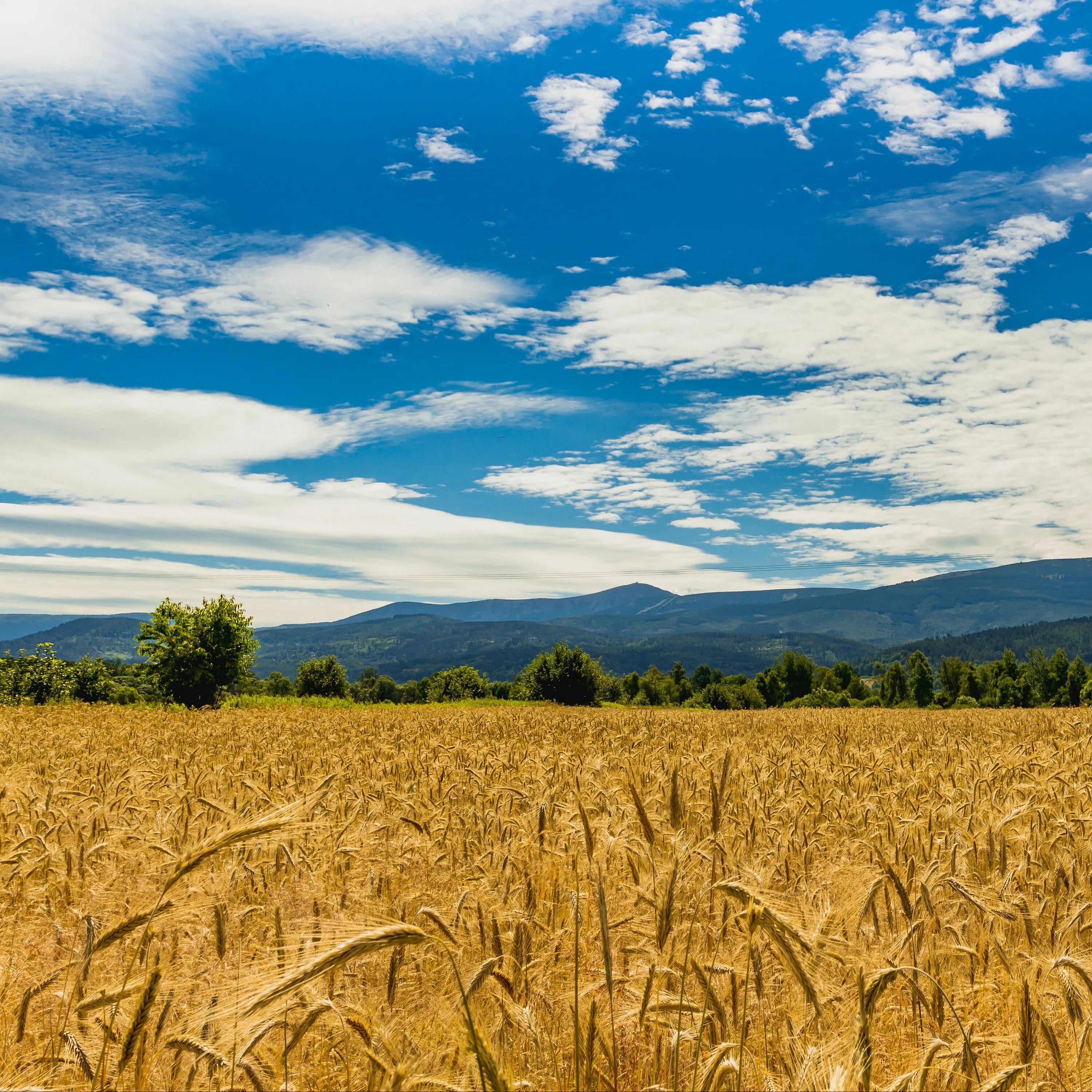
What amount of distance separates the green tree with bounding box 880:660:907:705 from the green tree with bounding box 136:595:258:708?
65774 mm

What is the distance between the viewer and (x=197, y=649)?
33844 mm

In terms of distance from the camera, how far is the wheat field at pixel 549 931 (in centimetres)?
236

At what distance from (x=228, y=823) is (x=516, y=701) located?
1841 inches

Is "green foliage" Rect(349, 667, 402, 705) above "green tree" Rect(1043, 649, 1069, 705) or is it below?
below

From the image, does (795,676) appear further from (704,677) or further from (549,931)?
(549,931)

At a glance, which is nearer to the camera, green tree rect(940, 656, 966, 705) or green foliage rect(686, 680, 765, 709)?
green tree rect(940, 656, 966, 705)

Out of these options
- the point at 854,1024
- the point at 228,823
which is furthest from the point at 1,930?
the point at 854,1024

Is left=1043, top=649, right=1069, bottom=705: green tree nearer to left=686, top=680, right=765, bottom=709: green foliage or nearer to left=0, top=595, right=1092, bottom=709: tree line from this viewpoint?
left=0, top=595, right=1092, bottom=709: tree line

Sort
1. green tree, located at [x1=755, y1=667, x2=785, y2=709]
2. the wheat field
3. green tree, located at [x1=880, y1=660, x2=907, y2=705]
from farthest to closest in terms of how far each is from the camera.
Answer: green tree, located at [x1=755, y1=667, x2=785, y2=709] < green tree, located at [x1=880, y1=660, x2=907, y2=705] < the wheat field

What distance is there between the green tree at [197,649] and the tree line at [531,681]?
47mm

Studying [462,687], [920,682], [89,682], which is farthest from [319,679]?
[920,682]

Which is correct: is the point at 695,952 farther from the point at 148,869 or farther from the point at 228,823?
the point at 148,869

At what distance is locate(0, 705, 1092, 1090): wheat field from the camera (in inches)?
92.7

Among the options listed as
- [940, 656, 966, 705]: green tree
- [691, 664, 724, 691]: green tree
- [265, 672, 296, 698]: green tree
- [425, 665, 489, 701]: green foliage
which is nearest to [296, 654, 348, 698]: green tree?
[425, 665, 489, 701]: green foliage
